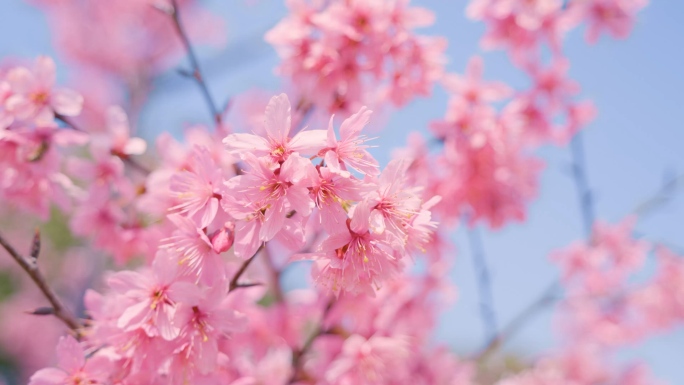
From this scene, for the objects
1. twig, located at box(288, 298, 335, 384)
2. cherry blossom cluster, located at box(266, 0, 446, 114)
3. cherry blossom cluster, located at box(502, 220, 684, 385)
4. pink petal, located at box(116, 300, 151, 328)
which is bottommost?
pink petal, located at box(116, 300, 151, 328)

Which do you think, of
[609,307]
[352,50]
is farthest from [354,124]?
[609,307]

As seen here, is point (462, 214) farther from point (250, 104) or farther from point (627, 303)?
point (250, 104)

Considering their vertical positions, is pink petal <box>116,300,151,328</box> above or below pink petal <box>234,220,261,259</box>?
below

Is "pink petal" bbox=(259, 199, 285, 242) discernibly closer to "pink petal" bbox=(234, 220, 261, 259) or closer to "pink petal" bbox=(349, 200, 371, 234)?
"pink petal" bbox=(234, 220, 261, 259)

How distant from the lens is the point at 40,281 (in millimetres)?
1254

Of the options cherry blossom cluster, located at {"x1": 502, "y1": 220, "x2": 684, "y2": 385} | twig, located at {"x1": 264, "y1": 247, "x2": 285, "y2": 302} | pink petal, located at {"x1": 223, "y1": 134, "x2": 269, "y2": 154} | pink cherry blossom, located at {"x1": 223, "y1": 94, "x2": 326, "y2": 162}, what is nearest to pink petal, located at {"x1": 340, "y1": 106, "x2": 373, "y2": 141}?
pink cherry blossom, located at {"x1": 223, "y1": 94, "x2": 326, "y2": 162}

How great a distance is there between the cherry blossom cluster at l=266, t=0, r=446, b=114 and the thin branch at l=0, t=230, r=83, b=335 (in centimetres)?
100

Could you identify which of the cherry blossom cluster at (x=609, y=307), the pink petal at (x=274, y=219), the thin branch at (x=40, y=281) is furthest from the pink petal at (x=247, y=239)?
the cherry blossom cluster at (x=609, y=307)

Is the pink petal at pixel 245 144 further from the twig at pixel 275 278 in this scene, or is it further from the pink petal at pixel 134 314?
the twig at pixel 275 278

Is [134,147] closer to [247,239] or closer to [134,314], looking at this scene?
[134,314]

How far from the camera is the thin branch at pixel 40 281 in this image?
3.99 ft

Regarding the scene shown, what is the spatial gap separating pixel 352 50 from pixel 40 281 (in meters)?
1.15

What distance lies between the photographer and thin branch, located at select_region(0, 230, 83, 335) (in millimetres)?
1216

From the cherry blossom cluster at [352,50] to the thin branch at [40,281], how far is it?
999mm
